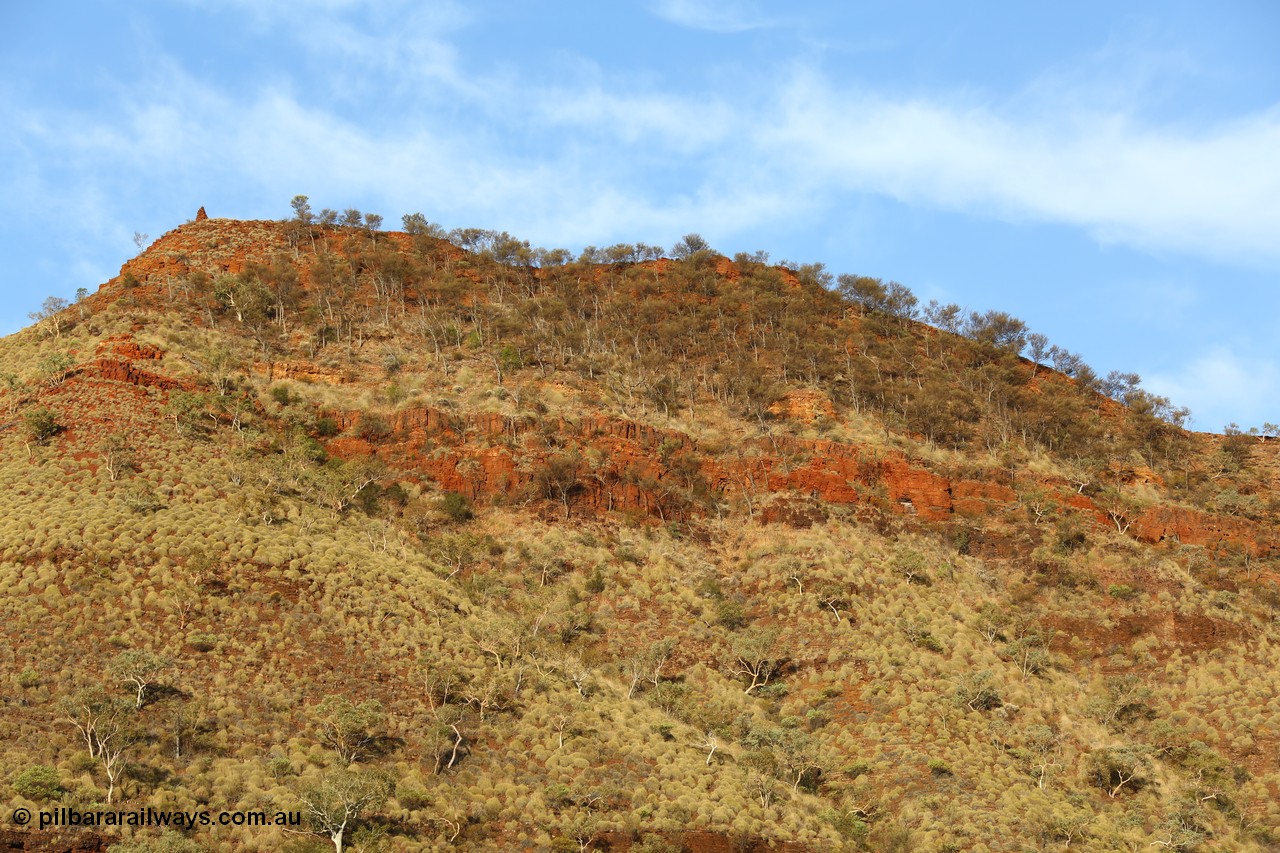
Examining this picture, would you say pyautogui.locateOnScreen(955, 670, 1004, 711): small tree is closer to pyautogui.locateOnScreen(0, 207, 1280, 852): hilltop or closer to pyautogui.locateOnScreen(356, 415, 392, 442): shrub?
pyautogui.locateOnScreen(0, 207, 1280, 852): hilltop

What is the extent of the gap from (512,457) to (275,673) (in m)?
20.9

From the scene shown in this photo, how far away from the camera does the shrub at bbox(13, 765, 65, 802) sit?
25.6 meters

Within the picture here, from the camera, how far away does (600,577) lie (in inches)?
1847

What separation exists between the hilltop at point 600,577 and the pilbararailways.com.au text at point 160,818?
0.37 meters

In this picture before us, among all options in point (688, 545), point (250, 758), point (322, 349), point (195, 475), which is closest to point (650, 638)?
point (688, 545)

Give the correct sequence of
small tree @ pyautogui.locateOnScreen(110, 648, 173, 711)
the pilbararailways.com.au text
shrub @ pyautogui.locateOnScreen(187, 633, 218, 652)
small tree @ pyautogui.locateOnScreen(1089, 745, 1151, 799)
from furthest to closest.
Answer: small tree @ pyautogui.locateOnScreen(1089, 745, 1151, 799) → shrub @ pyautogui.locateOnScreen(187, 633, 218, 652) → small tree @ pyautogui.locateOnScreen(110, 648, 173, 711) → the pilbararailways.com.au text

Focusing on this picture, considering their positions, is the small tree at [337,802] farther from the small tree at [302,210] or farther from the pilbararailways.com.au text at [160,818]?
the small tree at [302,210]

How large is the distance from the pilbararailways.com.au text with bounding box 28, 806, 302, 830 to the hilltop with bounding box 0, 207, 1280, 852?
0.37 metres

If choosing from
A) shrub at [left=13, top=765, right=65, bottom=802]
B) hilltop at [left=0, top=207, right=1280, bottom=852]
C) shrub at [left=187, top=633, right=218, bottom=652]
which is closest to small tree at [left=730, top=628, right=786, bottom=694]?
hilltop at [left=0, top=207, right=1280, bottom=852]

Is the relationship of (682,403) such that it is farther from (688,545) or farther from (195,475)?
(195,475)

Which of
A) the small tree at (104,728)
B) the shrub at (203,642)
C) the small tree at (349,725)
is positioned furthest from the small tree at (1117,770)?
the small tree at (104,728)

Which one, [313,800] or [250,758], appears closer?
[313,800]

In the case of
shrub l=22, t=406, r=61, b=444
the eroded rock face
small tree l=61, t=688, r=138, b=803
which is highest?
shrub l=22, t=406, r=61, b=444

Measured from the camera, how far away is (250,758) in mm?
30453
